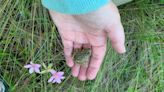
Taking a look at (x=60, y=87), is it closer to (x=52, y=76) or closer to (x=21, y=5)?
(x=52, y=76)

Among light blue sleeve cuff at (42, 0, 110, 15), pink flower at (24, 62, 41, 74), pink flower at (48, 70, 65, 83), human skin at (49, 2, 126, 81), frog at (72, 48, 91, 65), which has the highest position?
light blue sleeve cuff at (42, 0, 110, 15)

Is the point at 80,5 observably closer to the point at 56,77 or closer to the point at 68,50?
the point at 68,50

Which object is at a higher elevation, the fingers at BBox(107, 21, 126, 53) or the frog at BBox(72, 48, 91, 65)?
the fingers at BBox(107, 21, 126, 53)

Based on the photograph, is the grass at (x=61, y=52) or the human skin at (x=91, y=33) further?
the grass at (x=61, y=52)

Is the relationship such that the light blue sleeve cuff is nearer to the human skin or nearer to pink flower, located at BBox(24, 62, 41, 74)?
the human skin

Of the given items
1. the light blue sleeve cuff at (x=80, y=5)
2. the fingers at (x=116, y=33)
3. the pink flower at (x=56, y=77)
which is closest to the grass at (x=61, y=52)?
the pink flower at (x=56, y=77)

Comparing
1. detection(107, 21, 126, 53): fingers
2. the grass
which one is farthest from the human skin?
the grass

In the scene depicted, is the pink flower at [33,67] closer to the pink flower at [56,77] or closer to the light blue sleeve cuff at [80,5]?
the pink flower at [56,77]

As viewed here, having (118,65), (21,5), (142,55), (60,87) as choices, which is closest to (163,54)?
(142,55)
